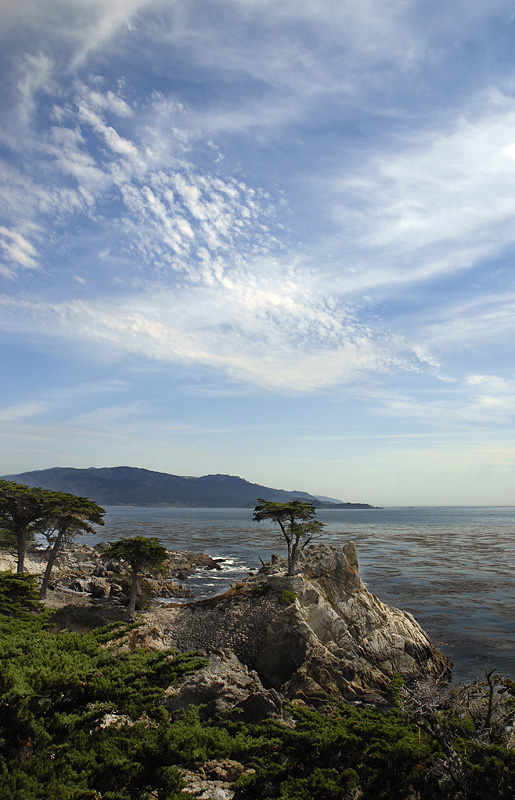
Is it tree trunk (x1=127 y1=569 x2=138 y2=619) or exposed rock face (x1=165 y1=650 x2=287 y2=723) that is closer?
exposed rock face (x1=165 y1=650 x2=287 y2=723)

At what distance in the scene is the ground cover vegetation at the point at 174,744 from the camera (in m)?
10.7

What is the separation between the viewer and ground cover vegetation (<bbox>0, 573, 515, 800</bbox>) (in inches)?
421

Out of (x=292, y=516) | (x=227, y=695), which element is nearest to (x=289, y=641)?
(x=227, y=695)

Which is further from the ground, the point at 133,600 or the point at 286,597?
the point at 286,597

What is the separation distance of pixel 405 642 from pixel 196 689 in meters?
15.1

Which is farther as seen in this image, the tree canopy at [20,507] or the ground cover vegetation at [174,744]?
the tree canopy at [20,507]

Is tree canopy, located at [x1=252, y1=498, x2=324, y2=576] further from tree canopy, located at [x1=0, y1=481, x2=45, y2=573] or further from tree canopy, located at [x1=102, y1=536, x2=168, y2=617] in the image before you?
tree canopy, located at [x1=0, y1=481, x2=45, y2=573]

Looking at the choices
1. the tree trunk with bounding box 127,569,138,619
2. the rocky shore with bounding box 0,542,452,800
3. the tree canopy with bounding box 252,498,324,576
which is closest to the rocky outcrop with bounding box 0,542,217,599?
the tree trunk with bounding box 127,569,138,619

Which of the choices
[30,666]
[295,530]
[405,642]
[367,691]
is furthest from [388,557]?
[30,666]

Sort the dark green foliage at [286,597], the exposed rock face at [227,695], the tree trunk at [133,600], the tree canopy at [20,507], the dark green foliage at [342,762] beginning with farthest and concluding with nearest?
1. the tree canopy at [20,507]
2. the tree trunk at [133,600]
3. the dark green foliage at [286,597]
4. the exposed rock face at [227,695]
5. the dark green foliage at [342,762]

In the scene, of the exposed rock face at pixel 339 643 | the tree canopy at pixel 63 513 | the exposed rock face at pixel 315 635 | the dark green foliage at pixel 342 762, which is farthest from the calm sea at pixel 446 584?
the tree canopy at pixel 63 513

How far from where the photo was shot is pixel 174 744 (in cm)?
1184

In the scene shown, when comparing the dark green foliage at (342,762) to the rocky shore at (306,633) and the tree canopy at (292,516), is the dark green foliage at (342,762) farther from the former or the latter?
the tree canopy at (292,516)

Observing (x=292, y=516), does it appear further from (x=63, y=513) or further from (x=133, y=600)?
(x=63, y=513)
